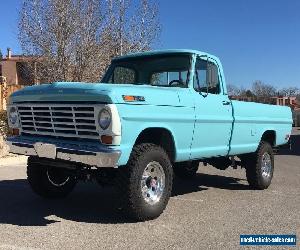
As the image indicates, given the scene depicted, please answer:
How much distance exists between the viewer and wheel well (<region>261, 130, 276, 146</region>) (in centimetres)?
973

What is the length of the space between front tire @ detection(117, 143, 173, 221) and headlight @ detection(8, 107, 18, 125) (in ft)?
6.12

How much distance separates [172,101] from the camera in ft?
22.3

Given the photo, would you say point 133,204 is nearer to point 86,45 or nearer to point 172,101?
point 172,101

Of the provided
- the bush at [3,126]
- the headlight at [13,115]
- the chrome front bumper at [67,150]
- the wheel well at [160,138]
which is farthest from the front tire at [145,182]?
the bush at [3,126]

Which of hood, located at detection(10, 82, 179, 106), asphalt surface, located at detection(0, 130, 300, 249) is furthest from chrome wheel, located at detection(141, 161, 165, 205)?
hood, located at detection(10, 82, 179, 106)

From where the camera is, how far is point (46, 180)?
7.70m

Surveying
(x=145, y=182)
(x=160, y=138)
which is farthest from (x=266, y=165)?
(x=145, y=182)

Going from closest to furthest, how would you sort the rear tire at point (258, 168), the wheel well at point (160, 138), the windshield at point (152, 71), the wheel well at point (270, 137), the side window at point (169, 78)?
the wheel well at point (160, 138), the side window at point (169, 78), the windshield at point (152, 71), the rear tire at point (258, 168), the wheel well at point (270, 137)

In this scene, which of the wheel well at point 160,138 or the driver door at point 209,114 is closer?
the wheel well at point 160,138

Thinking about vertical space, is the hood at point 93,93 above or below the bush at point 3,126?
above

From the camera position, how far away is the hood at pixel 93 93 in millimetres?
5945

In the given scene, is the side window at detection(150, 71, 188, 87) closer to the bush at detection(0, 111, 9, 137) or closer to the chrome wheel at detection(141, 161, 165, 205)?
the chrome wheel at detection(141, 161, 165, 205)

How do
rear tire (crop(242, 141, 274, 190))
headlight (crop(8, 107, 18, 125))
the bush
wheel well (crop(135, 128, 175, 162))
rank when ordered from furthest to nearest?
the bush → rear tire (crop(242, 141, 274, 190)) → headlight (crop(8, 107, 18, 125)) → wheel well (crop(135, 128, 175, 162))

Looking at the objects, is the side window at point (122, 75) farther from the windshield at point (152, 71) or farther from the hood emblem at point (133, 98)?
the hood emblem at point (133, 98)
